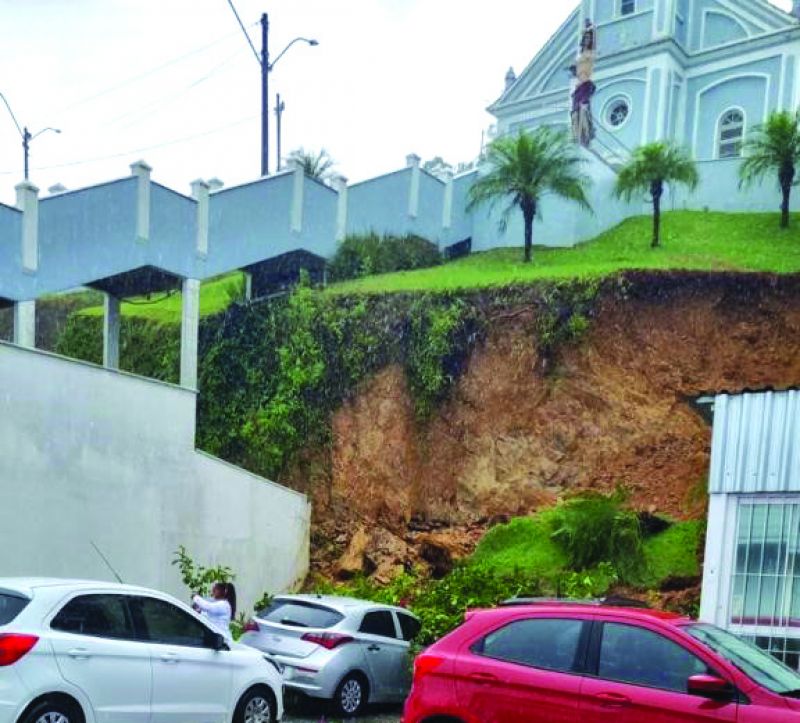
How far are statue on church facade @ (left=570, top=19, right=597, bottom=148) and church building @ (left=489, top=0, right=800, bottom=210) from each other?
0.98 m

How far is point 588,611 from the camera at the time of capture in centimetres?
691

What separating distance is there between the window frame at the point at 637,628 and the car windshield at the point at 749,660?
145 millimetres

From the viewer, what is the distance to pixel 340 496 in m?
17.9

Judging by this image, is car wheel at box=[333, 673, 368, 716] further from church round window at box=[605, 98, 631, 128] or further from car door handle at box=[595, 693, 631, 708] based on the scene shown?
church round window at box=[605, 98, 631, 128]

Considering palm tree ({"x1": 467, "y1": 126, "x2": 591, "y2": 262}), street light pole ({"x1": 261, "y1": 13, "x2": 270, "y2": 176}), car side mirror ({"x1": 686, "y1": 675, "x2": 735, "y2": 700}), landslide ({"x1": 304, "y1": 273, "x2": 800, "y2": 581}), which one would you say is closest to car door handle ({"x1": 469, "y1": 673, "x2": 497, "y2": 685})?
car side mirror ({"x1": 686, "y1": 675, "x2": 735, "y2": 700})

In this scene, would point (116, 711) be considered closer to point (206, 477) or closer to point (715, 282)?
point (206, 477)

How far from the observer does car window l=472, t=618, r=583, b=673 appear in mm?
6777

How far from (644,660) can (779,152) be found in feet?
57.2

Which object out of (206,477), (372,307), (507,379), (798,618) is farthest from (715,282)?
(206,477)

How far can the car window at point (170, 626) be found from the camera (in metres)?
7.77

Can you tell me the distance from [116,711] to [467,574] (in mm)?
7375

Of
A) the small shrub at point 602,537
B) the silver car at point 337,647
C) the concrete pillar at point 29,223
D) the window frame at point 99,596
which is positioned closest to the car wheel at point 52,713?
the window frame at point 99,596

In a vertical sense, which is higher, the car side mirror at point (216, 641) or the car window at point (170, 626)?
the car window at point (170, 626)

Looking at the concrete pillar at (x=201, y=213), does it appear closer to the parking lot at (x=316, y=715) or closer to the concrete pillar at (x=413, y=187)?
the concrete pillar at (x=413, y=187)
